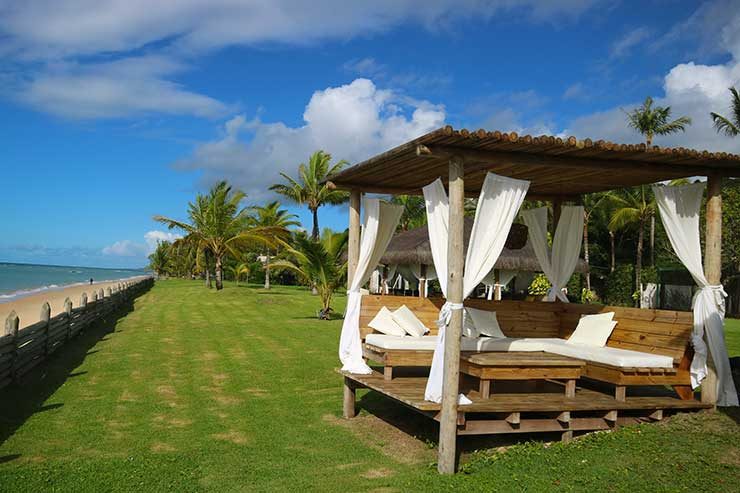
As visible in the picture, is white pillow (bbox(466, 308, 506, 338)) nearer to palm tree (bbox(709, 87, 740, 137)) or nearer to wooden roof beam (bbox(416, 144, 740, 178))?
wooden roof beam (bbox(416, 144, 740, 178))

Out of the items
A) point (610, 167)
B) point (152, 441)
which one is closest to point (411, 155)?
point (610, 167)

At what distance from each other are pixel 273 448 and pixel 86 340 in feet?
27.2

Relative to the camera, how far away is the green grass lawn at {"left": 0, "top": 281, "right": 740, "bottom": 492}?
488 centimetres

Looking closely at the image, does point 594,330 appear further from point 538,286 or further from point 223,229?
point 223,229

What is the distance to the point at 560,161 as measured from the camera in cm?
607

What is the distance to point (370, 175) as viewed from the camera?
7398 mm

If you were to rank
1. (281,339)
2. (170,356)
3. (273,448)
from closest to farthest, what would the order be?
(273,448), (170,356), (281,339)

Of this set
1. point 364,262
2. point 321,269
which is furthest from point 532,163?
point 321,269

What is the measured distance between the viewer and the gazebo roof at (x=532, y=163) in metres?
5.46

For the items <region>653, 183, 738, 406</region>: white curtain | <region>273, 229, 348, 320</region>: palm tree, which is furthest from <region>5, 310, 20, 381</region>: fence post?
<region>273, 229, 348, 320</region>: palm tree

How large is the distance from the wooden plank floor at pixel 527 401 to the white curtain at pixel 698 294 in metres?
0.34

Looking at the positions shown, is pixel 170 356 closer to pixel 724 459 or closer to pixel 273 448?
pixel 273 448

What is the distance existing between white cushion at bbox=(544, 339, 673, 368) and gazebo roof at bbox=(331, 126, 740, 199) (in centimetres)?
193

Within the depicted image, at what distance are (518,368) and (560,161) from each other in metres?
2.05
